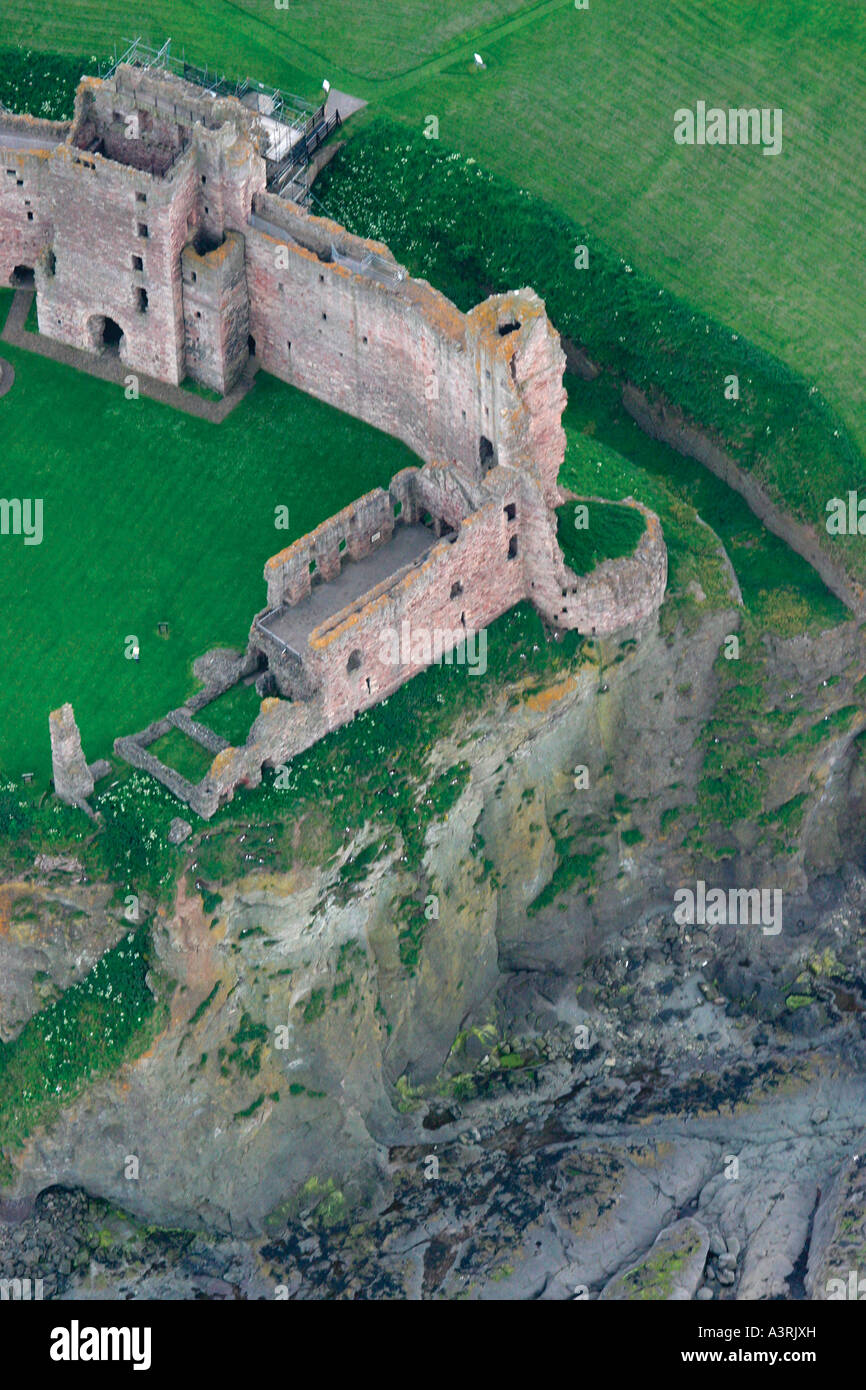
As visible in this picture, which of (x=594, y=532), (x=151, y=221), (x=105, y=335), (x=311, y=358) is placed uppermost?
(x=151, y=221)

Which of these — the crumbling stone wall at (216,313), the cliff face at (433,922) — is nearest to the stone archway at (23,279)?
the crumbling stone wall at (216,313)

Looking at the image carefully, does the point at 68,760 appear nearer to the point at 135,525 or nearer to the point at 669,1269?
the point at 135,525

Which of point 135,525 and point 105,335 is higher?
point 105,335

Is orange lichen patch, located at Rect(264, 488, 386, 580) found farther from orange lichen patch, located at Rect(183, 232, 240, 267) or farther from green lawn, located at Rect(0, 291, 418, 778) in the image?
orange lichen patch, located at Rect(183, 232, 240, 267)

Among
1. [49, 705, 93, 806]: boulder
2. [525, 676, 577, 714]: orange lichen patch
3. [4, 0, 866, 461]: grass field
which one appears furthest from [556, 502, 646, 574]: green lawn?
[49, 705, 93, 806]: boulder

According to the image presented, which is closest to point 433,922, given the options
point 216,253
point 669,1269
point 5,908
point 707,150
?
point 669,1269

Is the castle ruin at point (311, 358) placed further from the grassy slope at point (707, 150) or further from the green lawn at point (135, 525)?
the grassy slope at point (707, 150)

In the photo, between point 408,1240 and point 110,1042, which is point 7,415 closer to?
point 110,1042

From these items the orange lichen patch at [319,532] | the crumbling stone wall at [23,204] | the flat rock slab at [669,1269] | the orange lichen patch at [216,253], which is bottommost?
the flat rock slab at [669,1269]
